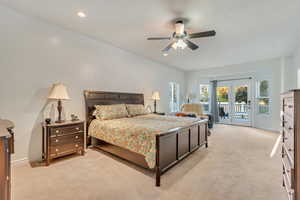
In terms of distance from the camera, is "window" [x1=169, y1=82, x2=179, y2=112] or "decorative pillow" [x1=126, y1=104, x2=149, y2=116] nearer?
"decorative pillow" [x1=126, y1=104, x2=149, y2=116]

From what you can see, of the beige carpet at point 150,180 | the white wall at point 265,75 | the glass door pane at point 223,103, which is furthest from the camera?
the glass door pane at point 223,103

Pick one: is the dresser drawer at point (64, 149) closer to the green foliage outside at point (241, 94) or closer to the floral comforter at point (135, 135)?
the floral comforter at point (135, 135)

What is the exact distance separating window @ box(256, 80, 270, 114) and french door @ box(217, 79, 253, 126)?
300 millimetres

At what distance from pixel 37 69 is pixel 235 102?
294 inches

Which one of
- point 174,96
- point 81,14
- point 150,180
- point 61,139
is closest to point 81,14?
point 81,14

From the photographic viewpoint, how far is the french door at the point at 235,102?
21.7 feet

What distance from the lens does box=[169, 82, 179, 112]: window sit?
7.18m

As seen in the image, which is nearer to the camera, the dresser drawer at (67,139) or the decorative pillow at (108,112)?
the dresser drawer at (67,139)

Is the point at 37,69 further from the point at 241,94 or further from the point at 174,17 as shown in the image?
the point at 241,94

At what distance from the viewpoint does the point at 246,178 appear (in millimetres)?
2352

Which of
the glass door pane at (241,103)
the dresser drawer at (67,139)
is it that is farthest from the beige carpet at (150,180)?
the glass door pane at (241,103)

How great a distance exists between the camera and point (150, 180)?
229 centimetres

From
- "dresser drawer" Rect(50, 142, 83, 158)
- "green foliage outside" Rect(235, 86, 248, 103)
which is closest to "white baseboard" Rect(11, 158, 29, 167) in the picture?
"dresser drawer" Rect(50, 142, 83, 158)

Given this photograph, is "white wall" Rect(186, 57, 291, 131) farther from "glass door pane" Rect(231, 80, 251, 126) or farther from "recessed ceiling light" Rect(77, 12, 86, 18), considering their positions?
"recessed ceiling light" Rect(77, 12, 86, 18)
